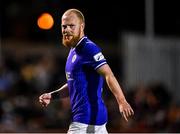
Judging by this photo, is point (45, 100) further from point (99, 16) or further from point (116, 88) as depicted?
point (99, 16)

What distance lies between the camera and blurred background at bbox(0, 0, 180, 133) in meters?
14.2

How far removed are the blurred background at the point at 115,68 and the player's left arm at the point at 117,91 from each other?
10.3 feet

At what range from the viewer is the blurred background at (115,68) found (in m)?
14.2

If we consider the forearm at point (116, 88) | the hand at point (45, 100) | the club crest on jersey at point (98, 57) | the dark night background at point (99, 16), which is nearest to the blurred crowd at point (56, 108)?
the dark night background at point (99, 16)

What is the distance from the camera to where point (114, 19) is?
21172mm

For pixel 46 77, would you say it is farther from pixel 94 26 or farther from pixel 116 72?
pixel 94 26

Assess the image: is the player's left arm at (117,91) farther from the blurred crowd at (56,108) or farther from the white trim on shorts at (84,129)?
the blurred crowd at (56,108)

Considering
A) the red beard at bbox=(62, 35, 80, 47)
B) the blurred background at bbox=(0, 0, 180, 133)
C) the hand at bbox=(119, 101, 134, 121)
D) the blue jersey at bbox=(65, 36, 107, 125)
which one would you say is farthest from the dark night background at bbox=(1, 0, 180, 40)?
the hand at bbox=(119, 101, 134, 121)

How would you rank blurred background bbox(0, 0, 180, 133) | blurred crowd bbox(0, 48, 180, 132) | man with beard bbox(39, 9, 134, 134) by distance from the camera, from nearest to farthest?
man with beard bbox(39, 9, 134, 134) < blurred crowd bbox(0, 48, 180, 132) < blurred background bbox(0, 0, 180, 133)

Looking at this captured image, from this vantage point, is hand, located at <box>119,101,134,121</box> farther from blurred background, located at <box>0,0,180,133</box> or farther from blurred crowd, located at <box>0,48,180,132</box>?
blurred crowd, located at <box>0,48,180,132</box>

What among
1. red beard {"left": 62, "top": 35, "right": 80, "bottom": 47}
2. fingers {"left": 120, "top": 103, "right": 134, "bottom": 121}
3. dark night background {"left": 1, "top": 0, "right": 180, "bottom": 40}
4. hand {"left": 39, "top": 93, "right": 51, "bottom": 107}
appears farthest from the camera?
dark night background {"left": 1, "top": 0, "right": 180, "bottom": 40}

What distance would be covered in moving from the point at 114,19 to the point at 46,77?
566cm

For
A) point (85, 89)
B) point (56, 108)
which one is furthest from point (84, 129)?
point (56, 108)

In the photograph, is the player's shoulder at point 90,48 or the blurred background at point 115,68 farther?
the blurred background at point 115,68
